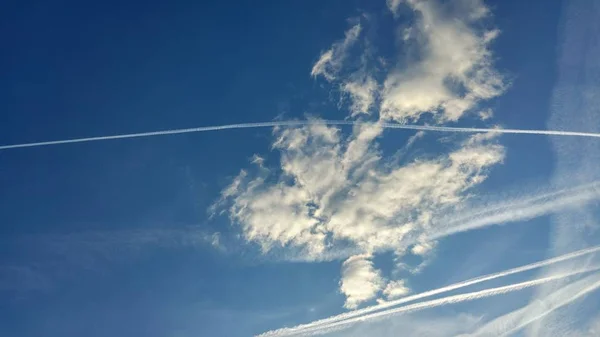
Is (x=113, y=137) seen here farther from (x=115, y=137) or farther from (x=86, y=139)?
(x=86, y=139)

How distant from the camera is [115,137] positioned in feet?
139

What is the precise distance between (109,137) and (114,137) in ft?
2.02

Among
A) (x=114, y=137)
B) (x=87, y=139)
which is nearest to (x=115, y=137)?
(x=114, y=137)

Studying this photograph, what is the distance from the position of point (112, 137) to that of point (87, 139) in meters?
3.13

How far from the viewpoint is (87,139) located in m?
42.5

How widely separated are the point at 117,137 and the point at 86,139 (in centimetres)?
387

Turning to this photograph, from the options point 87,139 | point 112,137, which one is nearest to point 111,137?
point 112,137

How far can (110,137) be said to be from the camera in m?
42.4

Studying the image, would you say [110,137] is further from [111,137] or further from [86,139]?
[86,139]

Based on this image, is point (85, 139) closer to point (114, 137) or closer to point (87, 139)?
point (87, 139)

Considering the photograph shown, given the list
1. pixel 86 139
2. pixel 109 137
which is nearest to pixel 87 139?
pixel 86 139

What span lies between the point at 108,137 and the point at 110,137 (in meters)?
0.25

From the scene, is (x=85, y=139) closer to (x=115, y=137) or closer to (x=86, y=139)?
(x=86, y=139)

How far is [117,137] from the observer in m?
42.5
